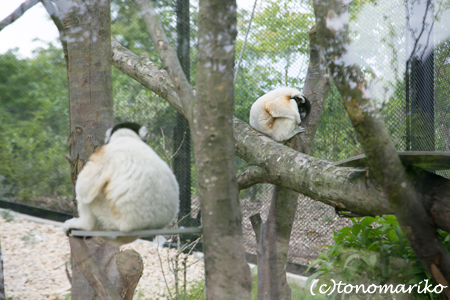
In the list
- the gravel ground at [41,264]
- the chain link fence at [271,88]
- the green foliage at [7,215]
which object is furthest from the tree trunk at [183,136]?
the green foliage at [7,215]

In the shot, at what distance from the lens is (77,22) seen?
2018mm

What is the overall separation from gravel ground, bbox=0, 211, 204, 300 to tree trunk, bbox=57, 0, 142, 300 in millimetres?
1014

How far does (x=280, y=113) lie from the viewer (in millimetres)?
3270

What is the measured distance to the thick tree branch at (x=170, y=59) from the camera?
137 cm

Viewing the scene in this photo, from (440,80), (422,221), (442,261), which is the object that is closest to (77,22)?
(422,221)

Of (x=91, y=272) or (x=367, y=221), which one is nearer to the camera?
(x=91, y=272)

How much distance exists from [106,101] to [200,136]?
100 cm

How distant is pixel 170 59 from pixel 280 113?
6.50ft

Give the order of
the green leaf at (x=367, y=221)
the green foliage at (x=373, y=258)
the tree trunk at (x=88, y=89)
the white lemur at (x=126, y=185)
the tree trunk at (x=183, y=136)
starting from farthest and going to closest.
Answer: the tree trunk at (x=183, y=136) → the green leaf at (x=367, y=221) → the green foliage at (x=373, y=258) → the tree trunk at (x=88, y=89) → the white lemur at (x=126, y=185)

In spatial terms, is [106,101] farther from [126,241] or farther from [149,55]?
[149,55]

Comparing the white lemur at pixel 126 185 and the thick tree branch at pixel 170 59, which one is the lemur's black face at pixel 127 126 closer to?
the white lemur at pixel 126 185

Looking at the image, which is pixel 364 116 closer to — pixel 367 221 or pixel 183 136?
pixel 367 221

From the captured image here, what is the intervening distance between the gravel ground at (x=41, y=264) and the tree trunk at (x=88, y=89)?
1014 millimetres

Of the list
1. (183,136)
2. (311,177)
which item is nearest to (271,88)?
(183,136)
